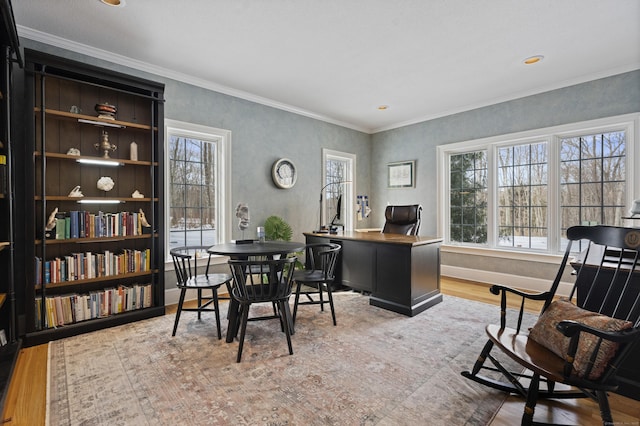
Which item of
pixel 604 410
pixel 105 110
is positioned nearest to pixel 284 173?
pixel 105 110

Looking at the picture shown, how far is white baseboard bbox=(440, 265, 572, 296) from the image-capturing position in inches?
165

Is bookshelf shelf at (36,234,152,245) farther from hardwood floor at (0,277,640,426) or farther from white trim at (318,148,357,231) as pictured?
white trim at (318,148,357,231)

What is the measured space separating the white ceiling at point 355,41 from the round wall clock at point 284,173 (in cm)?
103

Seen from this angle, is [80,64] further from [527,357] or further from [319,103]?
[527,357]

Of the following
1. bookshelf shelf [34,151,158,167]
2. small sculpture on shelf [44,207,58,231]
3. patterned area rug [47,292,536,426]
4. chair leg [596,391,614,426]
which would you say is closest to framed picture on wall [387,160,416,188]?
patterned area rug [47,292,536,426]

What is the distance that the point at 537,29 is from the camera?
2834 mm

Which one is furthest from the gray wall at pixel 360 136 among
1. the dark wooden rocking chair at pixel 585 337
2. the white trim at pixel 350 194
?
the dark wooden rocking chair at pixel 585 337

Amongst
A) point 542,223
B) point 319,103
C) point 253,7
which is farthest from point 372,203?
point 253,7

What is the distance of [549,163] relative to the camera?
4293 millimetres

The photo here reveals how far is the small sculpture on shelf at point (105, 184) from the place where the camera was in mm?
3141

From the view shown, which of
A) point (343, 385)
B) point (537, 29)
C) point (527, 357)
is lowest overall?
point (343, 385)

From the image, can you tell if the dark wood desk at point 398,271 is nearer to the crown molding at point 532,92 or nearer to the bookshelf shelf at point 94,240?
the bookshelf shelf at point 94,240

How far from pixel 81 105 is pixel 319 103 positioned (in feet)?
9.98

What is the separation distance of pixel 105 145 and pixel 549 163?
5.42 m
